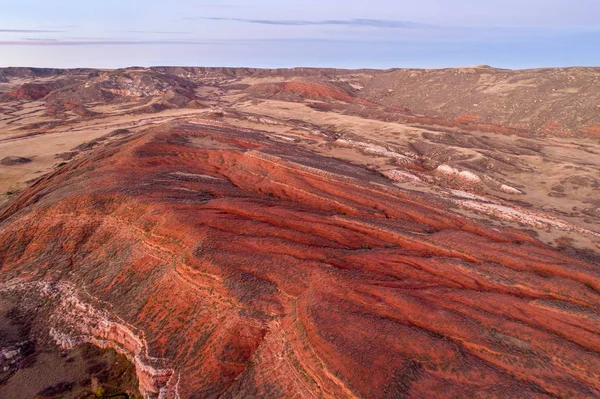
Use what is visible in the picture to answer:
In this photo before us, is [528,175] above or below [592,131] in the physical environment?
below

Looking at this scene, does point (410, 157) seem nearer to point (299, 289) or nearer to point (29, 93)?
point (299, 289)

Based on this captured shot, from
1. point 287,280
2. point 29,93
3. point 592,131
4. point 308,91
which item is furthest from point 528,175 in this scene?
point 29,93

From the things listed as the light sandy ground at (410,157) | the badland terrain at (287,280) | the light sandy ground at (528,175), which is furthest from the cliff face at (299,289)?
the light sandy ground at (410,157)

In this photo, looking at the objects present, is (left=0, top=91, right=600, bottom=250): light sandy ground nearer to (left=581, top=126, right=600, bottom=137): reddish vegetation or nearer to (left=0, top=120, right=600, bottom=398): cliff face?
(left=581, top=126, right=600, bottom=137): reddish vegetation

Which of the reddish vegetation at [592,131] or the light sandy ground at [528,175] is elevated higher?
the reddish vegetation at [592,131]

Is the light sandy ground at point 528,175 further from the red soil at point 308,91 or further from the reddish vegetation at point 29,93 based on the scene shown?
the reddish vegetation at point 29,93

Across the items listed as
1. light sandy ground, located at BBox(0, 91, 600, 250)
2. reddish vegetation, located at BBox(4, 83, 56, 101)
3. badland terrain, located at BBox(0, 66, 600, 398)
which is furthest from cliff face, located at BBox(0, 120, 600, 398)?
reddish vegetation, located at BBox(4, 83, 56, 101)

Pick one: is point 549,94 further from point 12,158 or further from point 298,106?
point 12,158

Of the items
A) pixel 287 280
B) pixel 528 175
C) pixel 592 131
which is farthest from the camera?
pixel 592 131
